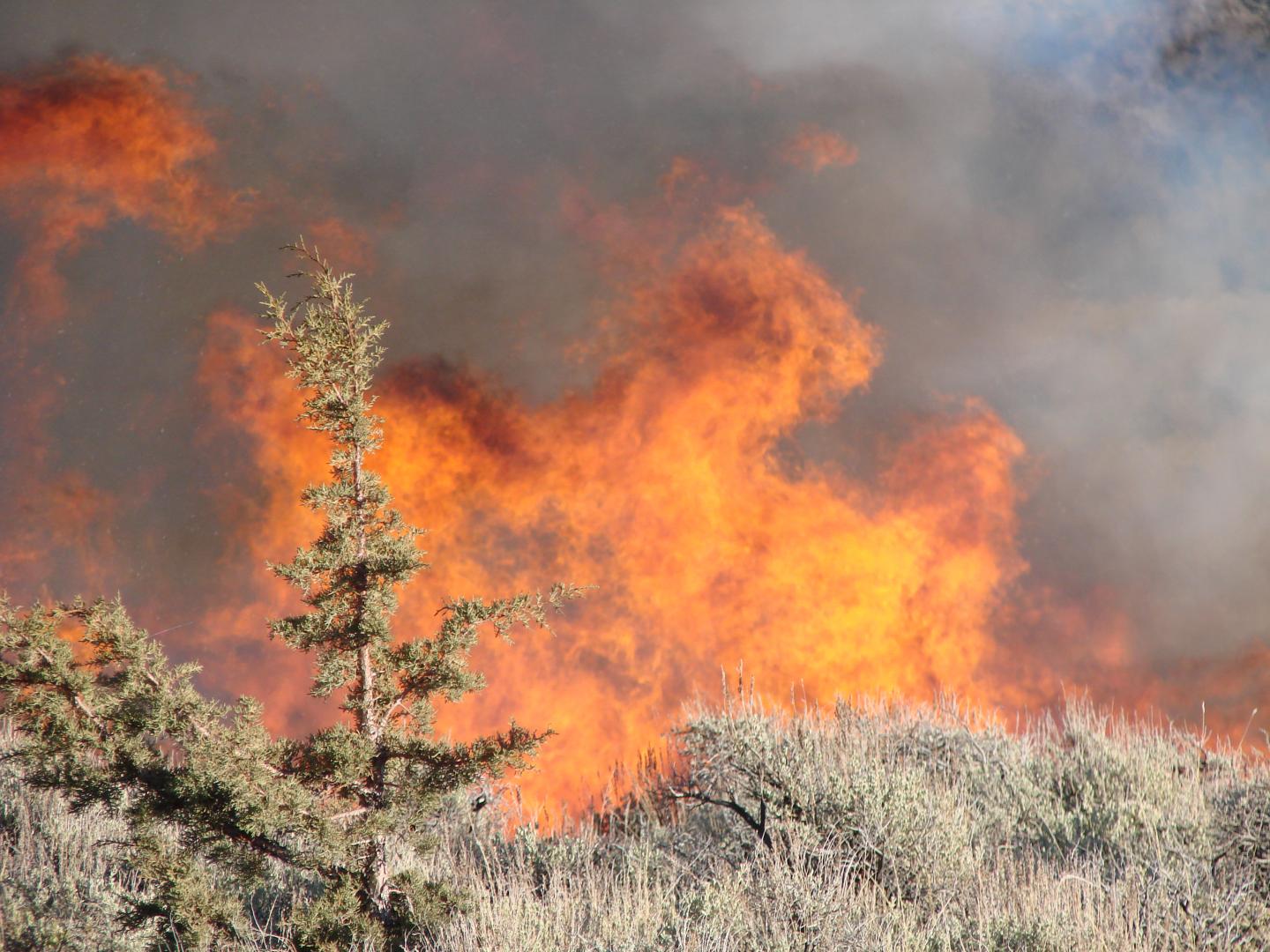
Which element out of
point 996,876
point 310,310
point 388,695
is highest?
point 310,310

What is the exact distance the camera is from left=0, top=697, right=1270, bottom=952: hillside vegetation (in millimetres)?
4582

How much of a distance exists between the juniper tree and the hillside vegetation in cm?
44

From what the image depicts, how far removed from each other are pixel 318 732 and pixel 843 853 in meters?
3.44

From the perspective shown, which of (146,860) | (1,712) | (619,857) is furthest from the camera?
(619,857)

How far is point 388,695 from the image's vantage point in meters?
4.32

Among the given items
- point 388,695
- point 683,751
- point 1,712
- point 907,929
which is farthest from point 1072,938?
point 1,712

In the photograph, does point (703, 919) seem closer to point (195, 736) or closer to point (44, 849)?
point (195, 736)

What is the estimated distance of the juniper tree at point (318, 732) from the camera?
3924 millimetres

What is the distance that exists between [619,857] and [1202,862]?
12.0ft

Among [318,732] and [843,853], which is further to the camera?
[843,853]

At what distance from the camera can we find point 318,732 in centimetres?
409

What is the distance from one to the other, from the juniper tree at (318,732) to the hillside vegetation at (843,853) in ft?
1.46

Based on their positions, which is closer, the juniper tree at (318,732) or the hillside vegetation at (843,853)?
the juniper tree at (318,732)

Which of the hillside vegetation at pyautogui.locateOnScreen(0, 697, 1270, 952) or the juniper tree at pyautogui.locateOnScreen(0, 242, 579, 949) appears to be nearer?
the juniper tree at pyautogui.locateOnScreen(0, 242, 579, 949)
